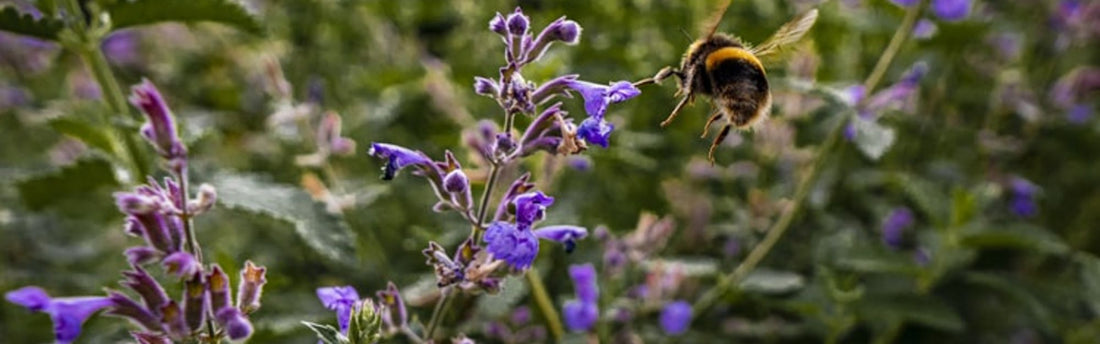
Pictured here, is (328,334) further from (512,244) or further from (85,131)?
(85,131)

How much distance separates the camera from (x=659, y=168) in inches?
115

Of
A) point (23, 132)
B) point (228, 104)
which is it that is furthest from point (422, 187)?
point (23, 132)

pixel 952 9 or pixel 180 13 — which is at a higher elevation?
pixel 952 9

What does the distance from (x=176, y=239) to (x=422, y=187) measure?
1768 millimetres

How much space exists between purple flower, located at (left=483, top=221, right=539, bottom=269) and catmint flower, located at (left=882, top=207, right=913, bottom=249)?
191 centimetres

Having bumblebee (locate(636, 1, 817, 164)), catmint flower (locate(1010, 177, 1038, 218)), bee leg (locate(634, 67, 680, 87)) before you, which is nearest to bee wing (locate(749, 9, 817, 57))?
bumblebee (locate(636, 1, 817, 164))

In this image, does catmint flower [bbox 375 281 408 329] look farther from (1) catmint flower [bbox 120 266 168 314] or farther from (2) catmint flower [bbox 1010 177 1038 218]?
(2) catmint flower [bbox 1010 177 1038 218]

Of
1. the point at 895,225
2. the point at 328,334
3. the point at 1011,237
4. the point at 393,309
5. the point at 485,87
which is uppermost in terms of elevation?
the point at 895,225

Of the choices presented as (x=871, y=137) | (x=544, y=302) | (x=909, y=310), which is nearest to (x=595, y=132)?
(x=544, y=302)

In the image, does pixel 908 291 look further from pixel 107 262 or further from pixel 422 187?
pixel 107 262

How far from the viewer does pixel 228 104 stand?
10.4 feet

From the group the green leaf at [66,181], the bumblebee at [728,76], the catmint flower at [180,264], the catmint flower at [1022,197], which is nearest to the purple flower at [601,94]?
the bumblebee at [728,76]

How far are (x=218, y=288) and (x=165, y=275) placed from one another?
55 millimetres

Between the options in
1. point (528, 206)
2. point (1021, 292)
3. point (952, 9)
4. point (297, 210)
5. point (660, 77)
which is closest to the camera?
point (528, 206)
